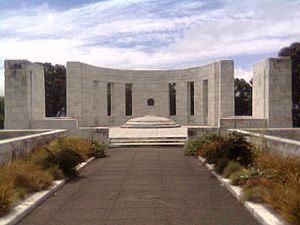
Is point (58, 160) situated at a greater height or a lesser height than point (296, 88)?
lesser

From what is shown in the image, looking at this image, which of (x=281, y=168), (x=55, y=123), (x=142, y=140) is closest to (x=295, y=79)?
(x=142, y=140)

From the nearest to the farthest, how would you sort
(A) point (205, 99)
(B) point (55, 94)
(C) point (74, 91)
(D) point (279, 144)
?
(D) point (279, 144), (C) point (74, 91), (A) point (205, 99), (B) point (55, 94)

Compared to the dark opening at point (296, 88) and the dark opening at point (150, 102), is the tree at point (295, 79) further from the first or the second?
the dark opening at point (150, 102)

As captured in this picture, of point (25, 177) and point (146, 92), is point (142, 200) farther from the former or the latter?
point (146, 92)

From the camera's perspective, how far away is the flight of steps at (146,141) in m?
18.0

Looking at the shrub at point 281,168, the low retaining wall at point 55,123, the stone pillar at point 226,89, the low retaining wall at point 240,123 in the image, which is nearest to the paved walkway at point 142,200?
the shrub at point 281,168

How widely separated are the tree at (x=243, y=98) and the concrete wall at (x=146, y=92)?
13555 millimetres

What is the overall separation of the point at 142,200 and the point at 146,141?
1111cm

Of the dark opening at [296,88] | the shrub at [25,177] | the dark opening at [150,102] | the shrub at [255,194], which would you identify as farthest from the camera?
the dark opening at [296,88]

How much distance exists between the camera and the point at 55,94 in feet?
156

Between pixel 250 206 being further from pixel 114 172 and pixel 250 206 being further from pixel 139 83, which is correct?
pixel 139 83

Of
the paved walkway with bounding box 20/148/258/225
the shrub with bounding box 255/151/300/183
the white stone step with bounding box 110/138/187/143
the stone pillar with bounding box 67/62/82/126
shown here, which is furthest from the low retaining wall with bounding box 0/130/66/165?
the stone pillar with bounding box 67/62/82/126

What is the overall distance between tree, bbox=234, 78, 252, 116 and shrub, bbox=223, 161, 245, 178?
36.3 metres

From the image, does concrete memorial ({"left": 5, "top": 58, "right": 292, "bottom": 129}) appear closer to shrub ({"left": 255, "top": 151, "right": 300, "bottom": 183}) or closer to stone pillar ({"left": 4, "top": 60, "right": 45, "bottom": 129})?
stone pillar ({"left": 4, "top": 60, "right": 45, "bottom": 129})
